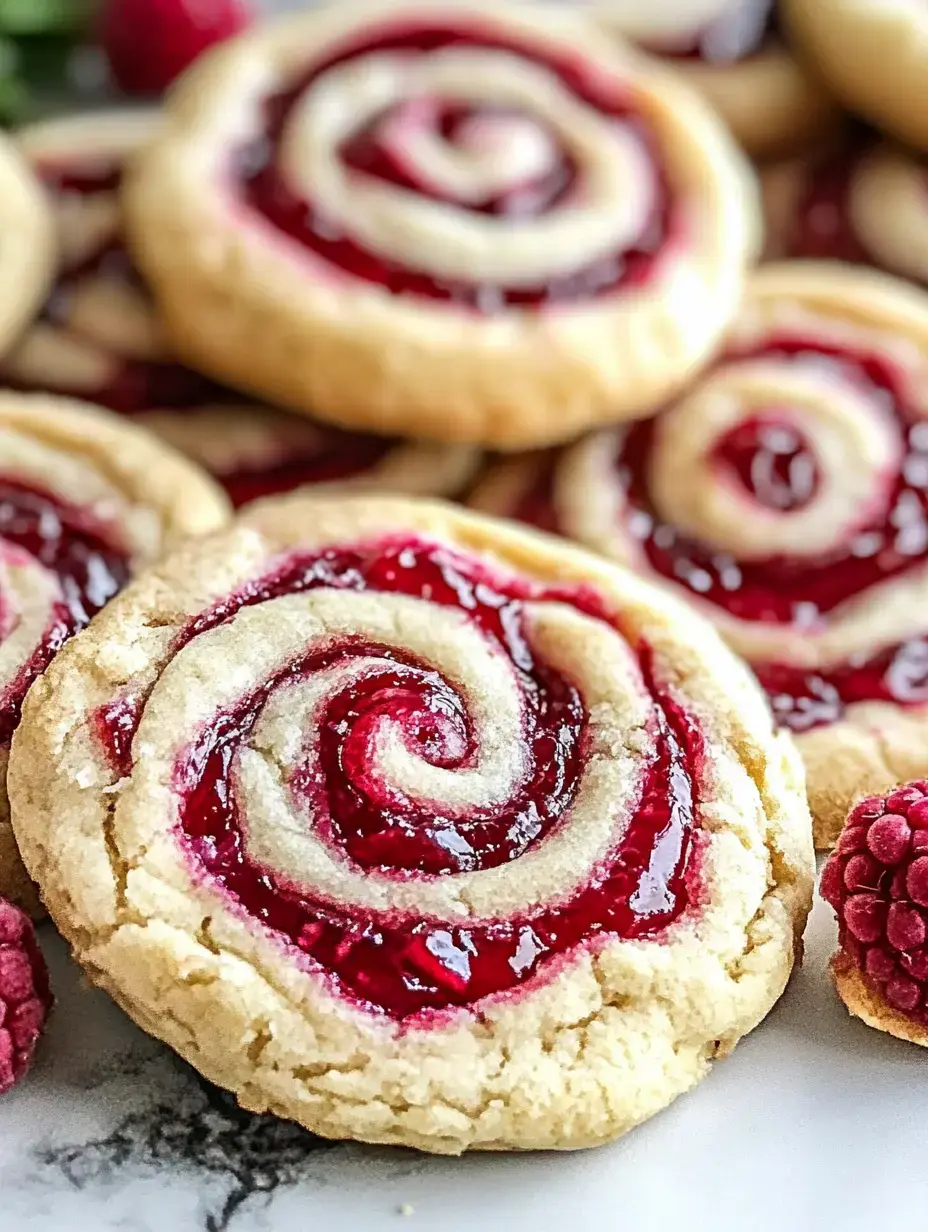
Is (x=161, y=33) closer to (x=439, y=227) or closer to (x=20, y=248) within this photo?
(x=20, y=248)

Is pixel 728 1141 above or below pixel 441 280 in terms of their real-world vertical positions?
below

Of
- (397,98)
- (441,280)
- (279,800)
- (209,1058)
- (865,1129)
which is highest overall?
(397,98)

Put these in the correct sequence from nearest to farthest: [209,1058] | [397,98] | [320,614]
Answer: [209,1058]
[320,614]
[397,98]

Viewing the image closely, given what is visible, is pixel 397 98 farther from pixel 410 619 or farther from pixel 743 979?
pixel 743 979

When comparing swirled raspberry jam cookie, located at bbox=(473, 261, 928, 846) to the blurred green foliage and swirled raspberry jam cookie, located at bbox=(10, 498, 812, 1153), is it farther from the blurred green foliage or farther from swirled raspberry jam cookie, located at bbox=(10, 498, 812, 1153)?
the blurred green foliage

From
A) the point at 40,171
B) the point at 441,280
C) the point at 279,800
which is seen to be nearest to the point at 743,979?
the point at 279,800

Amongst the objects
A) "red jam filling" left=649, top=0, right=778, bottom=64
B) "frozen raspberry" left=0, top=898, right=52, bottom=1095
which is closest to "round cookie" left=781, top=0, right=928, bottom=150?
"red jam filling" left=649, top=0, right=778, bottom=64
